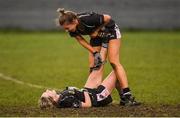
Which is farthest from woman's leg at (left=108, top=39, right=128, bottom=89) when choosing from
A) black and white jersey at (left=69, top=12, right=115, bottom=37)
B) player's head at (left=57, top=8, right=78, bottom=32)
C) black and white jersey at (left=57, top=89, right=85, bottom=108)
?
black and white jersey at (left=57, top=89, right=85, bottom=108)

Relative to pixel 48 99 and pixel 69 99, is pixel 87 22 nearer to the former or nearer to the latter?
pixel 69 99

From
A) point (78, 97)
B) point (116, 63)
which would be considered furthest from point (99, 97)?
point (116, 63)

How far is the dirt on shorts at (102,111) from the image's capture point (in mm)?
12414

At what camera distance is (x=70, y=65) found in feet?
75.8

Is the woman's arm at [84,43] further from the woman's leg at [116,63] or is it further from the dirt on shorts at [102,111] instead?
the dirt on shorts at [102,111]

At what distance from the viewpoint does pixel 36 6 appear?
1515 inches

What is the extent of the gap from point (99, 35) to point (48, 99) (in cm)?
178

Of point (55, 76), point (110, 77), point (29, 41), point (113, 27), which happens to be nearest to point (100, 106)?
point (110, 77)

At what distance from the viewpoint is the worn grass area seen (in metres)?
15.4

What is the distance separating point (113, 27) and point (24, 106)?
7.26 ft

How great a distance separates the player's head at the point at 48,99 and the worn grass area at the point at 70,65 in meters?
0.22

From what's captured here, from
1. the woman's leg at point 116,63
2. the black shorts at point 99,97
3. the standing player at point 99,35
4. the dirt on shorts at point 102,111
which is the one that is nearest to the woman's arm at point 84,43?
the standing player at point 99,35

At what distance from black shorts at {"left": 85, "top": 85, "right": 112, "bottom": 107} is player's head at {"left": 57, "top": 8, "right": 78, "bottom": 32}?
1.18 meters

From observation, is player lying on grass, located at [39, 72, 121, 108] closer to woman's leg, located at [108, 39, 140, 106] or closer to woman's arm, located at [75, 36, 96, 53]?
woman's leg, located at [108, 39, 140, 106]
